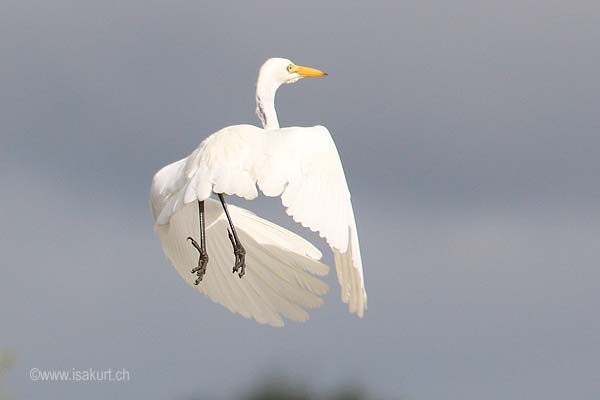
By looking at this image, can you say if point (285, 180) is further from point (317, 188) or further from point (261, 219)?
point (261, 219)

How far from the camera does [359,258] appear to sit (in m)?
24.2

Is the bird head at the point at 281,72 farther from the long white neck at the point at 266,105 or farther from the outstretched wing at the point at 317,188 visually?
the outstretched wing at the point at 317,188

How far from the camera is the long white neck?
27219 mm

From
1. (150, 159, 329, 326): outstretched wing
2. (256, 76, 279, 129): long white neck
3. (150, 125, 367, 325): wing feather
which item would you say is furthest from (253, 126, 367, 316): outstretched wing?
(150, 159, 329, 326): outstretched wing

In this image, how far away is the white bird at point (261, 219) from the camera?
24.4 metres

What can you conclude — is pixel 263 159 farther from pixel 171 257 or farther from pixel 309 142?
pixel 171 257

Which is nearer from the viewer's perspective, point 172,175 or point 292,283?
point 172,175

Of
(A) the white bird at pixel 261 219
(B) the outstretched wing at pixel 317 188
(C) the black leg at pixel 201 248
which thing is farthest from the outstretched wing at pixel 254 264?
(B) the outstretched wing at pixel 317 188

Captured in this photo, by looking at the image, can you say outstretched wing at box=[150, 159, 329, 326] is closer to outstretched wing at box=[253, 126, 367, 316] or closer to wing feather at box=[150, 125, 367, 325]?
wing feather at box=[150, 125, 367, 325]

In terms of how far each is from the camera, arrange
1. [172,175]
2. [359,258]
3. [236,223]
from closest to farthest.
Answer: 1. [359,258]
2. [172,175]
3. [236,223]

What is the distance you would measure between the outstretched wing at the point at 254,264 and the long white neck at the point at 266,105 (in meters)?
1.73

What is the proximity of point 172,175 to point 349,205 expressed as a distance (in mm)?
3051

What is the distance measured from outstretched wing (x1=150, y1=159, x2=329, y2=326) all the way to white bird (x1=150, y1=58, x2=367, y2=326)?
16 mm

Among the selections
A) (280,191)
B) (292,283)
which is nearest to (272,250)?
(292,283)
